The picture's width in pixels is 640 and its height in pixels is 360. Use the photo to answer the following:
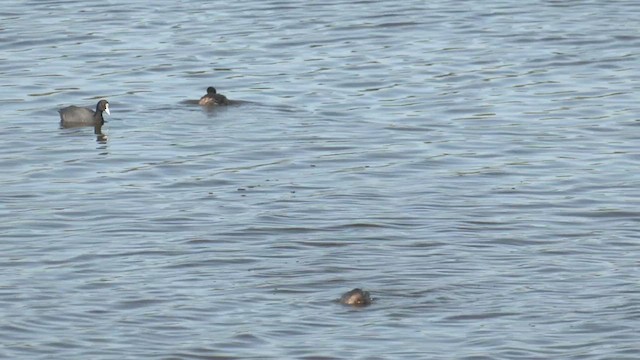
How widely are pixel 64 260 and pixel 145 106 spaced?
8325 millimetres

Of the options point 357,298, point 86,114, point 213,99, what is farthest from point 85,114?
point 357,298

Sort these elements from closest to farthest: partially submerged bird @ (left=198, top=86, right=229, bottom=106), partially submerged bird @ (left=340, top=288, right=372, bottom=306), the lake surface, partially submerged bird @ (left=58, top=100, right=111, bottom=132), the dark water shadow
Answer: the lake surface
partially submerged bird @ (left=340, top=288, right=372, bottom=306)
the dark water shadow
partially submerged bird @ (left=58, top=100, right=111, bottom=132)
partially submerged bird @ (left=198, top=86, right=229, bottom=106)

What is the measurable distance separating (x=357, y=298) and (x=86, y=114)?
9848 mm

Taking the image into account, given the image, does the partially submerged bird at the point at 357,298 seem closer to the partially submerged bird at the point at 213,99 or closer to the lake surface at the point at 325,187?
the lake surface at the point at 325,187

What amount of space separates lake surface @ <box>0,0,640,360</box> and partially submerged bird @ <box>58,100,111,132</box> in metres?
0.21

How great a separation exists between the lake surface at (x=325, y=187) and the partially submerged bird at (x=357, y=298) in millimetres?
174

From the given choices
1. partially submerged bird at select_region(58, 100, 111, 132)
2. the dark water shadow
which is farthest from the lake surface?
partially submerged bird at select_region(58, 100, 111, 132)

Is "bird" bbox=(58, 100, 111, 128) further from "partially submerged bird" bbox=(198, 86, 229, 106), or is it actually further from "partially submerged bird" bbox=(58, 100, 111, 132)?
"partially submerged bird" bbox=(198, 86, 229, 106)

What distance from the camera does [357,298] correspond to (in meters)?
15.4

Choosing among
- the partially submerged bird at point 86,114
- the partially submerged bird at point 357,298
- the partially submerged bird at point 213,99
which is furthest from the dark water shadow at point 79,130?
the partially submerged bird at point 357,298

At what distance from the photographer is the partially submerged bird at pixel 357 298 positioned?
50.5ft

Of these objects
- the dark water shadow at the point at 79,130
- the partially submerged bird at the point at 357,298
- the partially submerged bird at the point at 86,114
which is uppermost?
the partially submerged bird at the point at 357,298

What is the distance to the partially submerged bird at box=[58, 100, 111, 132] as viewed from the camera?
24297 mm

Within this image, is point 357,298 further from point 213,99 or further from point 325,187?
point 213,99
